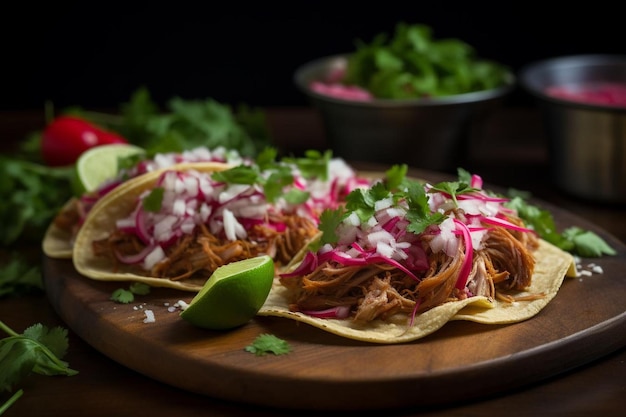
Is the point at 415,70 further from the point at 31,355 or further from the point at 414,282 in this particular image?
the point at 31,355

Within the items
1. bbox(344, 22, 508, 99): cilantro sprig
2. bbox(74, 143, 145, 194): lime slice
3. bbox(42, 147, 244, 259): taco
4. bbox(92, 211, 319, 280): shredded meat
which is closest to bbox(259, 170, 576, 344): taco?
bbox(92, 211, 319, 280): shredded meat

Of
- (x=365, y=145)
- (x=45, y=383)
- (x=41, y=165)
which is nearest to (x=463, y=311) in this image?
(x=45, y=383)

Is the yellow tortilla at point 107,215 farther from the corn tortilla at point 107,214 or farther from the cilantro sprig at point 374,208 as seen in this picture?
the cilantro sprig at point 374,208

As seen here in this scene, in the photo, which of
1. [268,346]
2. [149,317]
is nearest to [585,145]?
[268,346]

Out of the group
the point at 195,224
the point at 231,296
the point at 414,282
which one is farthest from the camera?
the point at 195,224

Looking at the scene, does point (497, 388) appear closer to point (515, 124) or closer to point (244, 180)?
point (244, 180)

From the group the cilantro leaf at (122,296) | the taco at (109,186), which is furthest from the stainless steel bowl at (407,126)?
the cilantro leaf at (122,296)

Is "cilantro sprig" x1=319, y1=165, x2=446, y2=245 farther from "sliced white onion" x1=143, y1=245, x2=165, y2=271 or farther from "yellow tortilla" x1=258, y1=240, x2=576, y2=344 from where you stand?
"sliced white onion" x1=143, y1=245, x2=165, y2=271
